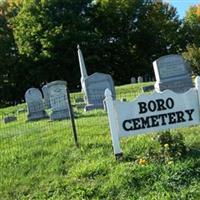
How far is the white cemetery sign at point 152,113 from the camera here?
1011 cm

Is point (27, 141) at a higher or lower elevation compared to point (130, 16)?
lower

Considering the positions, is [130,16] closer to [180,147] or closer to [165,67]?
[165,67]

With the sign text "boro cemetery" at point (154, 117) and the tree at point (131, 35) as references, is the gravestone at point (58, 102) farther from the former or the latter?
the tree at point (131, 35)

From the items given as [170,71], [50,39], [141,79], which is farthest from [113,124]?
[50,39]

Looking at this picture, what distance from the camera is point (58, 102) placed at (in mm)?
18062

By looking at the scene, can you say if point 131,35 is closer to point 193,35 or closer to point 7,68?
point 193,35

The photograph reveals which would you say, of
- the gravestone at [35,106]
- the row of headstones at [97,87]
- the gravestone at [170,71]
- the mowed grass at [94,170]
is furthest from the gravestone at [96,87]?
the mowed grass at [94,170]

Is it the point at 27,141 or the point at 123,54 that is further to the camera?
the point at 123,54

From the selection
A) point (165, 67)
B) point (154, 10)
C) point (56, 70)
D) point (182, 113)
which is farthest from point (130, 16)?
point (182, 113)

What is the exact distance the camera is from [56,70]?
48156 millimetres

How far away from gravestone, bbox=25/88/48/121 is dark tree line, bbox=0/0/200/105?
1004 inches

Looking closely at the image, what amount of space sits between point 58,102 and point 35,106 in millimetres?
2445

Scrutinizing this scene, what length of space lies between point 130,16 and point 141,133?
43762 mm

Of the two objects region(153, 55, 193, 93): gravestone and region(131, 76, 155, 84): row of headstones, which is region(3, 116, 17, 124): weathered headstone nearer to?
Answer: region(153, 55, 193, 93): gravestone
